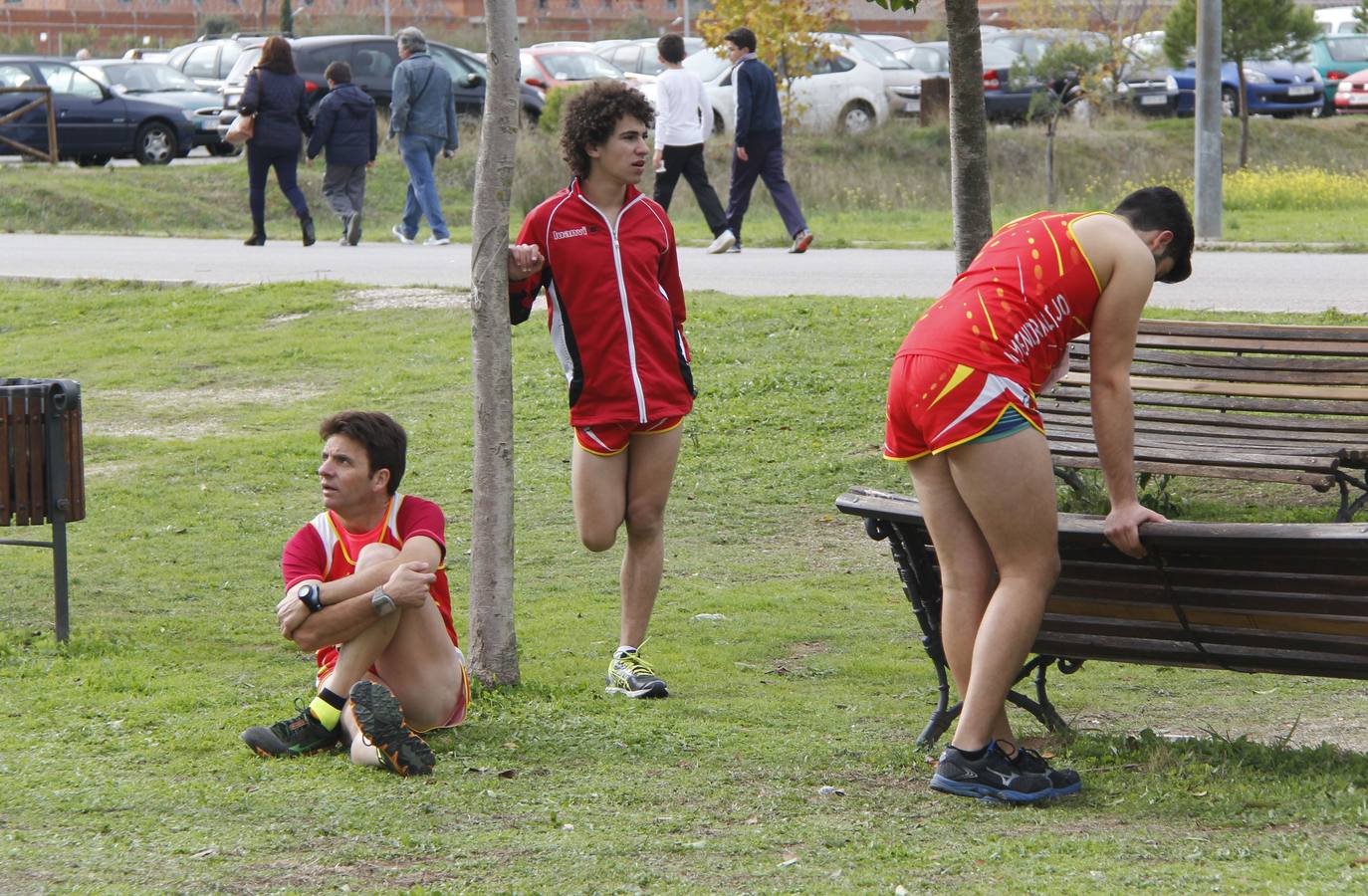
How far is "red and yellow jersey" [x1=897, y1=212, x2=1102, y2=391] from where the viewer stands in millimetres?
4281

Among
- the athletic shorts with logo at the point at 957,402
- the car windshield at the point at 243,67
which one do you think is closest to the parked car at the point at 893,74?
the car windshield at the point at 243,67

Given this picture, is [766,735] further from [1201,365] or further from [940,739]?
[1201,365]

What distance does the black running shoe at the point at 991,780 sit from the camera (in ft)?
14.3

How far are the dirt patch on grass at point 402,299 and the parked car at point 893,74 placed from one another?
17.1 meters

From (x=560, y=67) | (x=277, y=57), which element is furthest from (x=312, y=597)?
(x=560, y=67)

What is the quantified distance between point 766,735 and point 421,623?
3.45 ft

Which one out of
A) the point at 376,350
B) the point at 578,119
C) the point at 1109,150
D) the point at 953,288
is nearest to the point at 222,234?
the point at 376,350

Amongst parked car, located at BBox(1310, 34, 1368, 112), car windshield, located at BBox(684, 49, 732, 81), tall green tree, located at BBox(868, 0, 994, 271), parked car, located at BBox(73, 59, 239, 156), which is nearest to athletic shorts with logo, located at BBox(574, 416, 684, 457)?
tall green tree, located at BBox(868, 0, 994, 271)

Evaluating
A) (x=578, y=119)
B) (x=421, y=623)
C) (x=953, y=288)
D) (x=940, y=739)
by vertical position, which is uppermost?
(x=578, y=119)

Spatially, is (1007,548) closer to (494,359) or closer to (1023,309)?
(1023,309)

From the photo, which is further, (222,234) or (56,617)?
(222,234)

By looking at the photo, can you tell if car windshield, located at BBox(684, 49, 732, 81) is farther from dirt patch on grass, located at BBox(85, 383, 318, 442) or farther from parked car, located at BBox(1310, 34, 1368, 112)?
dirt patch on grass, located at BBox(85, 383, 318, 442)

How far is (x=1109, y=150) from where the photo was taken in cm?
2836

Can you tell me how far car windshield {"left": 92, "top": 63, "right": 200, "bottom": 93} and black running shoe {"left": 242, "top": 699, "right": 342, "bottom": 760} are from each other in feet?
91.2
